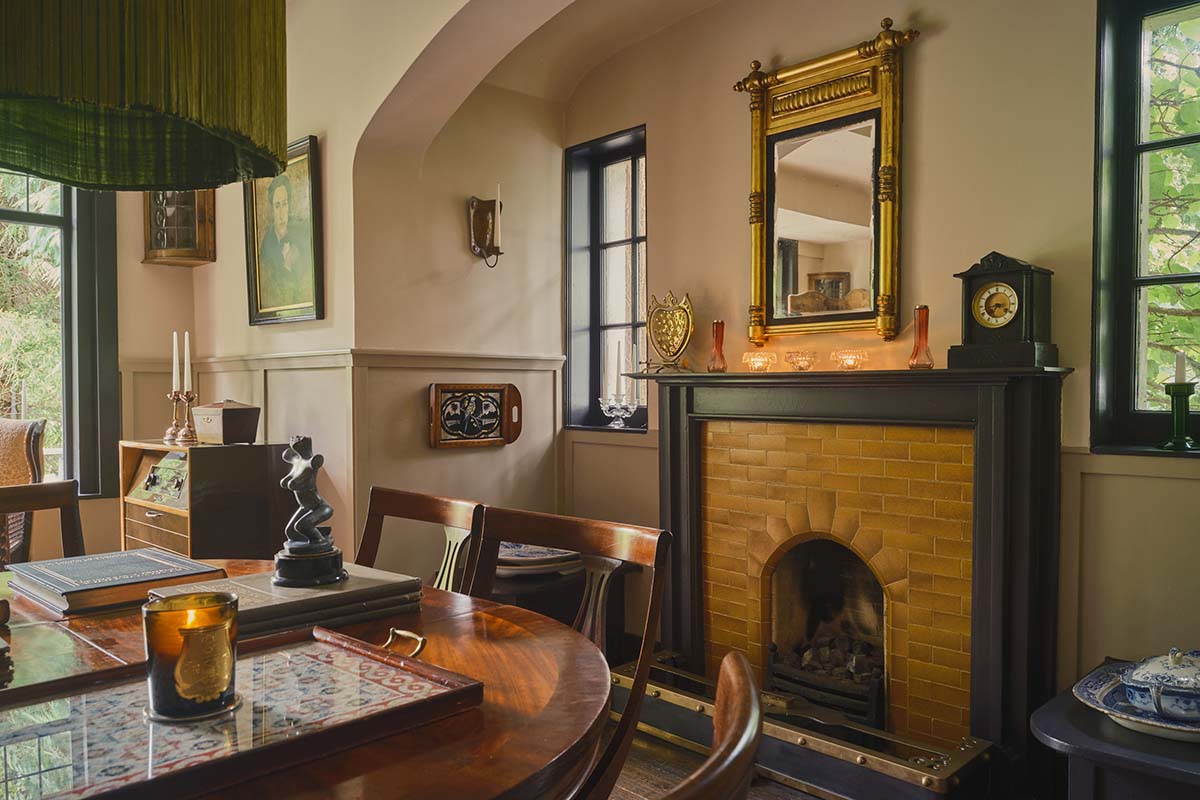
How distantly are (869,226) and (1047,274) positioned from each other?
60cm

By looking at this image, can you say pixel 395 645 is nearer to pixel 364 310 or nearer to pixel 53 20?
pixel 53 20

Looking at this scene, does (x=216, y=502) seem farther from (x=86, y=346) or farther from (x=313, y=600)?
(x=313, y=600)

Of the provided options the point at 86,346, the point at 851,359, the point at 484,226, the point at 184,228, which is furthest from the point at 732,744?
the point at 86,346

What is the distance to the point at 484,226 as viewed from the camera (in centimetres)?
357

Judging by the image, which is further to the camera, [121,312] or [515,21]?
[121,312]

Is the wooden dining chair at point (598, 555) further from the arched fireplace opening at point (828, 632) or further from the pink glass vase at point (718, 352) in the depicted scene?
the pink glass vase at point (718, 352)

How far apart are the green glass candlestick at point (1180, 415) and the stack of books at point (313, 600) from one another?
1988 millimetres

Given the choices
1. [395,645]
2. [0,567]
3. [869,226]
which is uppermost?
[869,226]

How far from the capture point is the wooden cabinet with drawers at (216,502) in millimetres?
3201

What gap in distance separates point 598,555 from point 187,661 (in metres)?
0.80

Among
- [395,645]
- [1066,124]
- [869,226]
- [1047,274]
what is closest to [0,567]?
[395,645]

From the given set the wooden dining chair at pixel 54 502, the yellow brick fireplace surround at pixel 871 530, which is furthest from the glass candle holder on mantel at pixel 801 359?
the wooden dining chair at pixel 54 502

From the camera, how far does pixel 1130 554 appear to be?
2334mm

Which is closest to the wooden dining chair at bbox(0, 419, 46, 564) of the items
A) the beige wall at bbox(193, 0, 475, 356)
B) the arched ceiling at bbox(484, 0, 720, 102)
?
the beige wall at bbox(193, 0, 475, 356)
